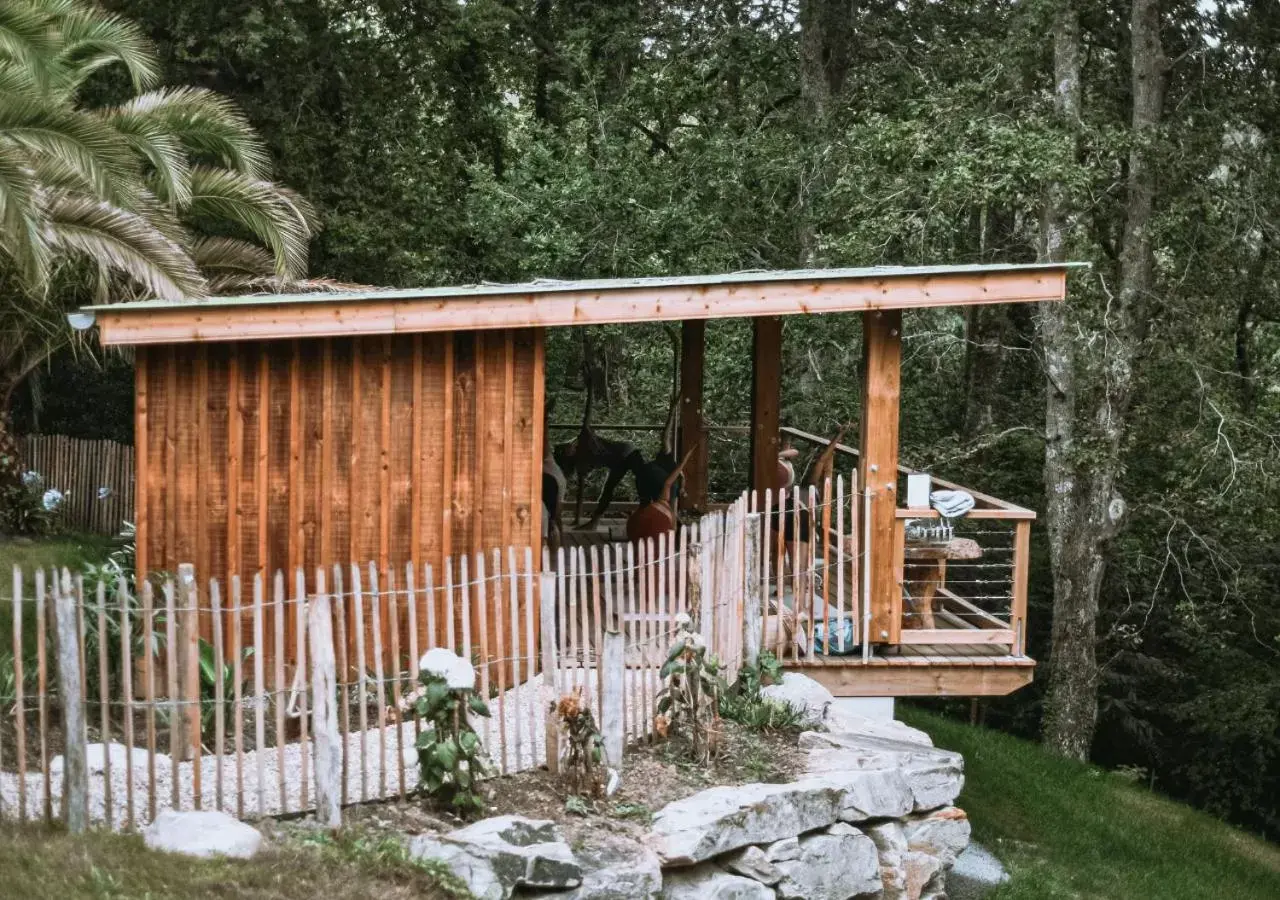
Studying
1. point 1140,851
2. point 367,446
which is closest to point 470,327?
point 367,446

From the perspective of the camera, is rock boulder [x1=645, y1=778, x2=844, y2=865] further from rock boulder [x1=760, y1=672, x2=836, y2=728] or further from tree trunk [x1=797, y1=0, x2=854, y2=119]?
tree trunk [x1=797, y1=0, x2=854, y2=119]

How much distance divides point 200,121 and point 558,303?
784cm

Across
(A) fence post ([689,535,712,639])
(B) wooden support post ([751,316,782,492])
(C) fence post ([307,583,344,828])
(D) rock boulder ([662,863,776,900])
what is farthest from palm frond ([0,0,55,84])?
(D) rock boulder ([662,863,776,900])

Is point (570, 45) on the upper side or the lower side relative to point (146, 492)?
upper

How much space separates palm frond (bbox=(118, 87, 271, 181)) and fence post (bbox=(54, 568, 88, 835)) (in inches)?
391

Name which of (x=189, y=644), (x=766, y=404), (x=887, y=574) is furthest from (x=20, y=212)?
(x=887, y=574)

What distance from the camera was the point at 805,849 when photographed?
8.10 metres

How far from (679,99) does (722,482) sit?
5497 mm

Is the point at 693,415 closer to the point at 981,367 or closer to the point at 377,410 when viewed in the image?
the point at 377,410

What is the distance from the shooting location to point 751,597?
9.77 m

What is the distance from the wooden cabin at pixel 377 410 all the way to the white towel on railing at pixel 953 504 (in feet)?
4.51

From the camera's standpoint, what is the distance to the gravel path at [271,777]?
22.2 feet

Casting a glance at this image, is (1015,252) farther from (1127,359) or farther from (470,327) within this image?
(470,327)

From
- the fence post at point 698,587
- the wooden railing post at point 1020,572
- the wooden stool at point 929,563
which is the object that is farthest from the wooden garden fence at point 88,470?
the fence post at point 698,587
